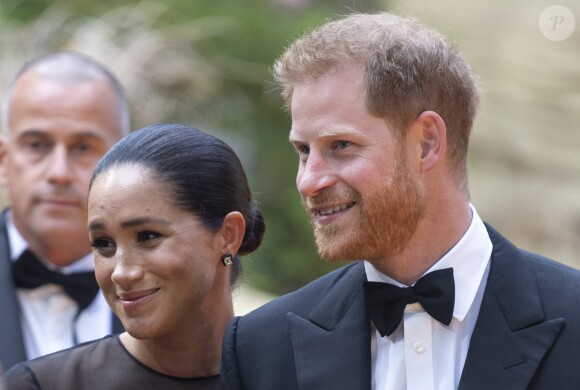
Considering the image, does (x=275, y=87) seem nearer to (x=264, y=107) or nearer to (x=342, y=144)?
(x=264, y=107)

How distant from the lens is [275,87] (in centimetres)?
714

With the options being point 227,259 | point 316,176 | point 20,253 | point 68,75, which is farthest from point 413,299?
point 68,75

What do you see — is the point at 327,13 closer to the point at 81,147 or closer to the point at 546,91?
the point at 546,91

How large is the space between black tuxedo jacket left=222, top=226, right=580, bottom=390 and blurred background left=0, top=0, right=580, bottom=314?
10.3 feet

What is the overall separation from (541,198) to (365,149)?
4.94 meters

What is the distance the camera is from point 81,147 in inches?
191

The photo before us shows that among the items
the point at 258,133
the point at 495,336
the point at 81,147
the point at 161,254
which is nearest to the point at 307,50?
the point at 161,254

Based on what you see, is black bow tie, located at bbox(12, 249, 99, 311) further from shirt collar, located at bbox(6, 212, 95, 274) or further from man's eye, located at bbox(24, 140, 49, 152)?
man's eye, located at bbox(24, 140, 49, 152)

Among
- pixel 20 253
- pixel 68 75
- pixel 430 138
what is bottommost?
pixel 20 253

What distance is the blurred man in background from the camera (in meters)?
4.64

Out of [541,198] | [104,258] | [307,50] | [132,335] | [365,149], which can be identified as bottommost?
[541,198]

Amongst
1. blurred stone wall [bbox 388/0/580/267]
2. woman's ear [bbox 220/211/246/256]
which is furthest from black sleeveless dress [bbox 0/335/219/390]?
blurred stone wall [bbox 388/0/580/267]

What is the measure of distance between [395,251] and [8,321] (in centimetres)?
182

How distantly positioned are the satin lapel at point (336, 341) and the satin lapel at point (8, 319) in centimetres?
141
